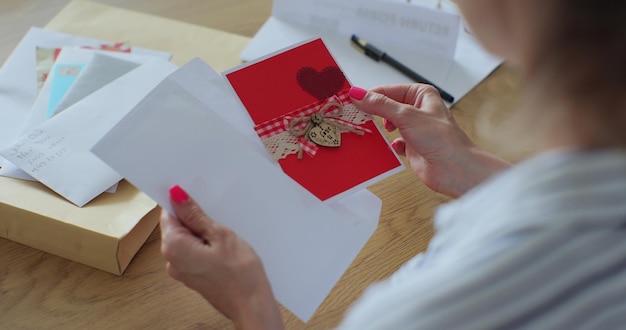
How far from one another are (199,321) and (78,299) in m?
0.15

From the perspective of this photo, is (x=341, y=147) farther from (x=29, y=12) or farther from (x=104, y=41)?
(x=29, y=12)

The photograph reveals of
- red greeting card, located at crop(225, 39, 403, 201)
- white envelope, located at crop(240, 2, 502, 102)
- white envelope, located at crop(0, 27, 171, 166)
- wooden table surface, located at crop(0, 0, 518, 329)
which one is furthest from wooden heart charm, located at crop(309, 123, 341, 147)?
white envelope, located at crop(0, 27, 171, 166)

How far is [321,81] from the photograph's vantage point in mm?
858

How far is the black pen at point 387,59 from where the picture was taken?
41.8 inches

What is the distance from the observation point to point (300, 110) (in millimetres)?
833

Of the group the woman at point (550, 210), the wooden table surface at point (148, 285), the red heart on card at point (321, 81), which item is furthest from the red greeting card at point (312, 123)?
the woman at point (550, 210)

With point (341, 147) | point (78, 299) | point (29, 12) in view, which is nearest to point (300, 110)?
point (341, 147)

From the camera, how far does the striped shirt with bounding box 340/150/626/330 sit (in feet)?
1.45

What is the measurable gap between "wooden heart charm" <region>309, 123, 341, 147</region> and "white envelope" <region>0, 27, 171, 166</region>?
0.37m

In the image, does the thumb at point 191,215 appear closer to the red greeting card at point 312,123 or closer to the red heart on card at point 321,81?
the red greeting card at point 312,123

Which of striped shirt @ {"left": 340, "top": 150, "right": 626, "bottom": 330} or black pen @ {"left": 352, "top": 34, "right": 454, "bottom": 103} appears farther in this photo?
black pen @ {"left": 352, "top": 34, "right": 454, "bottom": 103}

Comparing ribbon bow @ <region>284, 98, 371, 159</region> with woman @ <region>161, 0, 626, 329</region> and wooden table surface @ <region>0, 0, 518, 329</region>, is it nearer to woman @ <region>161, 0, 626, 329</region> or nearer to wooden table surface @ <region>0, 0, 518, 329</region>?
wooden table surface @ <region>0, 0, 518, 329</region>

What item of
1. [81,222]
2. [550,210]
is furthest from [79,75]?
[550,210]

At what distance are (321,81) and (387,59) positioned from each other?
274 mm
